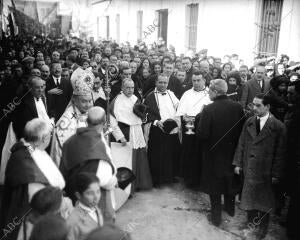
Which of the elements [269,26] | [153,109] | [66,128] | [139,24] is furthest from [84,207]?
[139,24]

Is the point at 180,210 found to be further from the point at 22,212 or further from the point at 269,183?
the point at 22,212

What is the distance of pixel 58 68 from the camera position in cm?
779

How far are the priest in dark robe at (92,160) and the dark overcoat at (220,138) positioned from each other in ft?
5.79

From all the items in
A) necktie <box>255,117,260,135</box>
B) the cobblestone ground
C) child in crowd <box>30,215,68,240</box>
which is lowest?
the cobblestone ground

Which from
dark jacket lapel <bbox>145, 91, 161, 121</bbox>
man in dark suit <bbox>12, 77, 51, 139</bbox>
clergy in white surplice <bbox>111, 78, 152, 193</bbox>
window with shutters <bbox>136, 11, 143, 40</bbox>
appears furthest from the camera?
window with shutters <bbox>136, 11, 143, 40</bbox>

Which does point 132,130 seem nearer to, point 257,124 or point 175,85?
point 175,85

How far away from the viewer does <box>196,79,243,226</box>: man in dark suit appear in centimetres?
486

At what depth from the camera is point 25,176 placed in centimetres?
307

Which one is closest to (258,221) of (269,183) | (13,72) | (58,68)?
(269,183)

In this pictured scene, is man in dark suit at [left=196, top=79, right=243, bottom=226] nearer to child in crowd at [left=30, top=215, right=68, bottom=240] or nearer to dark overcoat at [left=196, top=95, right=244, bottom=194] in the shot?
dark overcoat at [left=196, top=95, right=244, bottom=194]

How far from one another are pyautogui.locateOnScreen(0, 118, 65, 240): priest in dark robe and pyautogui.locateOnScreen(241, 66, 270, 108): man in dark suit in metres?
4.70

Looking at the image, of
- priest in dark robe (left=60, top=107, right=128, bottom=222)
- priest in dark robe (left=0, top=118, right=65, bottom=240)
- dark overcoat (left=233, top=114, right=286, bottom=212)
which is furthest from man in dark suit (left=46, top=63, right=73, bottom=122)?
dark overcoat (left=233, top=114, right=286, bottom=212)

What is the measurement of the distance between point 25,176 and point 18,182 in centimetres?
7

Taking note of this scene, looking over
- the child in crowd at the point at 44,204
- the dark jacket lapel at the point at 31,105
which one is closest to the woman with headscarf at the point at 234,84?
the dark jacket lapel at the point at 31,105
